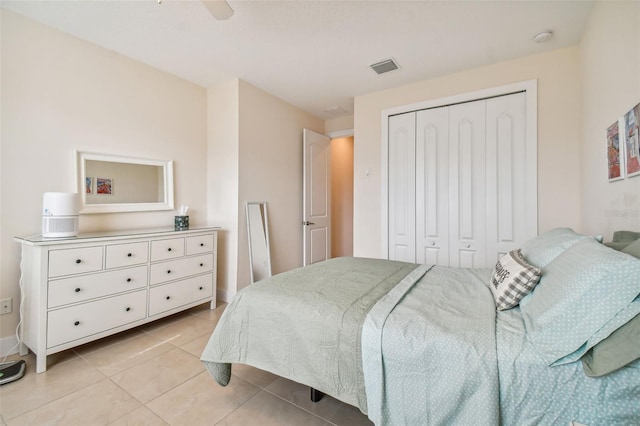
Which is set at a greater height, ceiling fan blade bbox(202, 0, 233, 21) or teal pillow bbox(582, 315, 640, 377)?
ceiling fan blade bbox(202, 0, 233, 21)

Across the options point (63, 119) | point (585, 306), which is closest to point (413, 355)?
point (585, 306)

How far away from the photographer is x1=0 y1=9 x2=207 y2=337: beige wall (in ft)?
6.73

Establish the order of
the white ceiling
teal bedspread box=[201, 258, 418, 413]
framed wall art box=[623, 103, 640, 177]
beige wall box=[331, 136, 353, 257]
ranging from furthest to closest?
beige wall box=[331, 136, 353, 257] → the white ceiling → framed wall art box=[623, 103, 640, 177] → teal bedspread box=[201, 258, 418, 413]

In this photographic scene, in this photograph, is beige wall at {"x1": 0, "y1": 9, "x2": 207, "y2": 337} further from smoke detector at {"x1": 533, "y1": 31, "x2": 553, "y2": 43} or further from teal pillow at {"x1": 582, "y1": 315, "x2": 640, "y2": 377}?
smoke detector at {"x1": 533, "y1": 31, "x2": 553, "y2": 43}

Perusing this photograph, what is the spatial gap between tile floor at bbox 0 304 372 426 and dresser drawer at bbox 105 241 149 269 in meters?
0.66

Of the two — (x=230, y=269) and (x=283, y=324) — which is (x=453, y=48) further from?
(x=230, y=269)

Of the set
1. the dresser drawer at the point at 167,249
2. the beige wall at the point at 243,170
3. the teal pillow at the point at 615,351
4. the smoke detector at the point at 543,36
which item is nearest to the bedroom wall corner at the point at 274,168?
the beige wall at the point at 243,170

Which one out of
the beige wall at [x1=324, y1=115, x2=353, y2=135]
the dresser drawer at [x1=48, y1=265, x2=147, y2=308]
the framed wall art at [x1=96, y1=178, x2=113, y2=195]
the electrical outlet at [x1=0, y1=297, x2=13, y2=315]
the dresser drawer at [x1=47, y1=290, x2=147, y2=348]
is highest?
the beige wall at [x1=324, y1=115, x2=353, y2=135]

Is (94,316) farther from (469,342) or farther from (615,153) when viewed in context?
(615,153)

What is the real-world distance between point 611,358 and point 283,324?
1204 millimetres

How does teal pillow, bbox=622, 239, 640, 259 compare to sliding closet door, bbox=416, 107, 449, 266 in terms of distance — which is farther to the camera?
sliding closet door, bbox=416, 107, 449, 266

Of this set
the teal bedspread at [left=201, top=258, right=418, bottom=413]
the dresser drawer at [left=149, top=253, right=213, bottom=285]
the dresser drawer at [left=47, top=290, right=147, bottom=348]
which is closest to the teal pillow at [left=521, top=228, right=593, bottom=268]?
the teal bedspread at [left=201, top=258, right=418, bottom=413]

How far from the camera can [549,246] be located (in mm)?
1455

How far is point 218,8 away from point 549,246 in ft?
7.36
